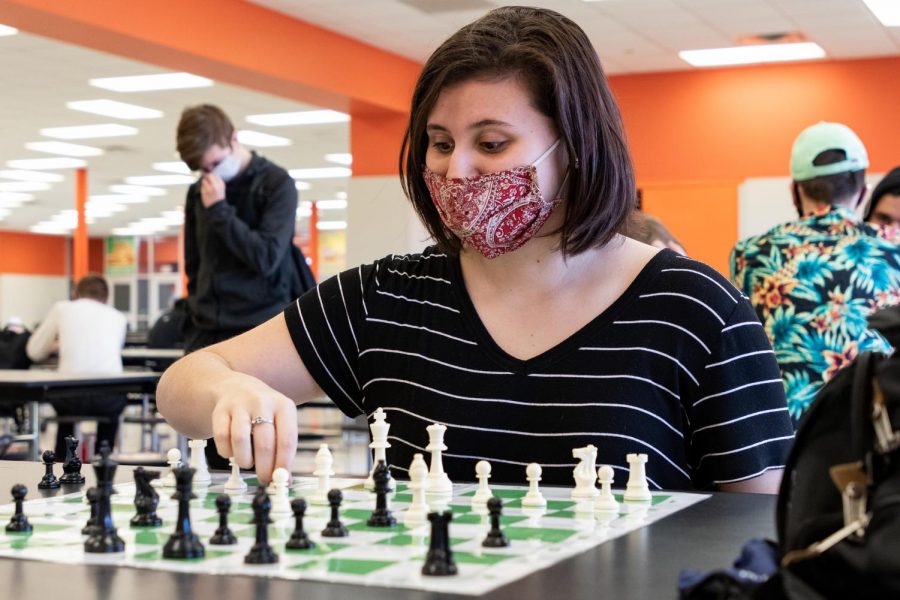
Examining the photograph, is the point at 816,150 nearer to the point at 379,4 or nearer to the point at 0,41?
the point at 379,4

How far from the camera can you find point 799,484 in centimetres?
83

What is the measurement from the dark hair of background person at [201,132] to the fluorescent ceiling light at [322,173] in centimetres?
1275

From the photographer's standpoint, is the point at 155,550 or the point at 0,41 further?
the point at 0,41

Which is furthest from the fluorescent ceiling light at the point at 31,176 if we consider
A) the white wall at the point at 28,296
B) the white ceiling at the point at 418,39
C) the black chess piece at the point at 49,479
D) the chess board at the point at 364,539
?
the chess board at the point at 364,539

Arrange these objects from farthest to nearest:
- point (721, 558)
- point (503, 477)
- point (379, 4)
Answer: point (379, 4) → point (503, 477) → point (721, 558)

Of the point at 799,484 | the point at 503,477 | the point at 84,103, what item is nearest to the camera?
the point at 799,484

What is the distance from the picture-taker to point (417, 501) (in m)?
1.25

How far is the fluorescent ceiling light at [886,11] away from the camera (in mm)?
8664

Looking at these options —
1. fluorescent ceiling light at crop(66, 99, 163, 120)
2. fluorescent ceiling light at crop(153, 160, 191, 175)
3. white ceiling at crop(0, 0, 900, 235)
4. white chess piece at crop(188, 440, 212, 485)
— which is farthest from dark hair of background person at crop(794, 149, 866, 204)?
fluorescent ceiling light at crop(153, 160, 191, 175)

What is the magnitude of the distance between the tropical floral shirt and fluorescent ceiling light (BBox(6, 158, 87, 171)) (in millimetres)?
14406

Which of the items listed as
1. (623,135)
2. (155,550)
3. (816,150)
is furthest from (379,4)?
(155,550)

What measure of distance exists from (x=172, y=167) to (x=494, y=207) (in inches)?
631

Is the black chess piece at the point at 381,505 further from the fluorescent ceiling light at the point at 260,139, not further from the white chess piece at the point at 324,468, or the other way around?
the fluorescent ceiling light at the point at 260,139

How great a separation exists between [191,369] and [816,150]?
6.94 ft
